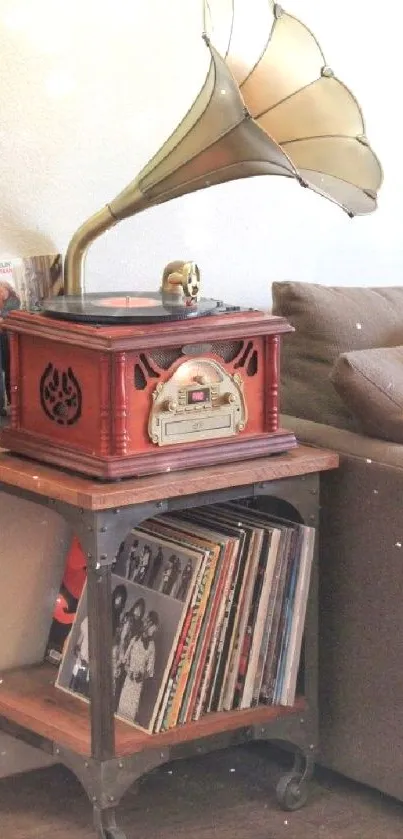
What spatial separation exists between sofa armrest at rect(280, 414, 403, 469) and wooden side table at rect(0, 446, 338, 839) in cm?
5

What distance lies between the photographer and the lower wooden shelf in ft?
6.60

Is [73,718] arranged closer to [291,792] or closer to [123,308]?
[291,792]

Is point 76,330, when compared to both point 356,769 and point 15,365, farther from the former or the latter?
point 356,769

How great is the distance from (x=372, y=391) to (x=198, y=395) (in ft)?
0.98

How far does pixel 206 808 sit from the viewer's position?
2223 mm

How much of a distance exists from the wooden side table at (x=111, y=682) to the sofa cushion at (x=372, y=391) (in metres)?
0.09

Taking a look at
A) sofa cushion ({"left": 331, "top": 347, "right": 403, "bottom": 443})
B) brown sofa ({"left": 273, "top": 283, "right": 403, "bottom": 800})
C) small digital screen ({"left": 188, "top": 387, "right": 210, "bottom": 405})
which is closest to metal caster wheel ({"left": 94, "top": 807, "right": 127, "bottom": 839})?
brown sofa ({"left": 273, "top": 283, "right": 403, "bottom": 800})

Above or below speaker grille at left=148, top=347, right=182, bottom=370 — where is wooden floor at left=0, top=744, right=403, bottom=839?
below

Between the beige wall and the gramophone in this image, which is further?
the beige wall

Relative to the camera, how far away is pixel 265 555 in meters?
2.13

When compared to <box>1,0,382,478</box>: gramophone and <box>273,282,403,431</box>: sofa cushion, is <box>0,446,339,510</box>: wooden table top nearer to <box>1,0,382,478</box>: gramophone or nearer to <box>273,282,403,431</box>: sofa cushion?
<box>1,0,382,478</box>: gramophone

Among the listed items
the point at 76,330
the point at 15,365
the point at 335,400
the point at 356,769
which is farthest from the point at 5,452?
the point at 356,769

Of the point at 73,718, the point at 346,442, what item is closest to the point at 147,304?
the point at 346,442

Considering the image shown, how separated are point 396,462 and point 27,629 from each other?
72cm
